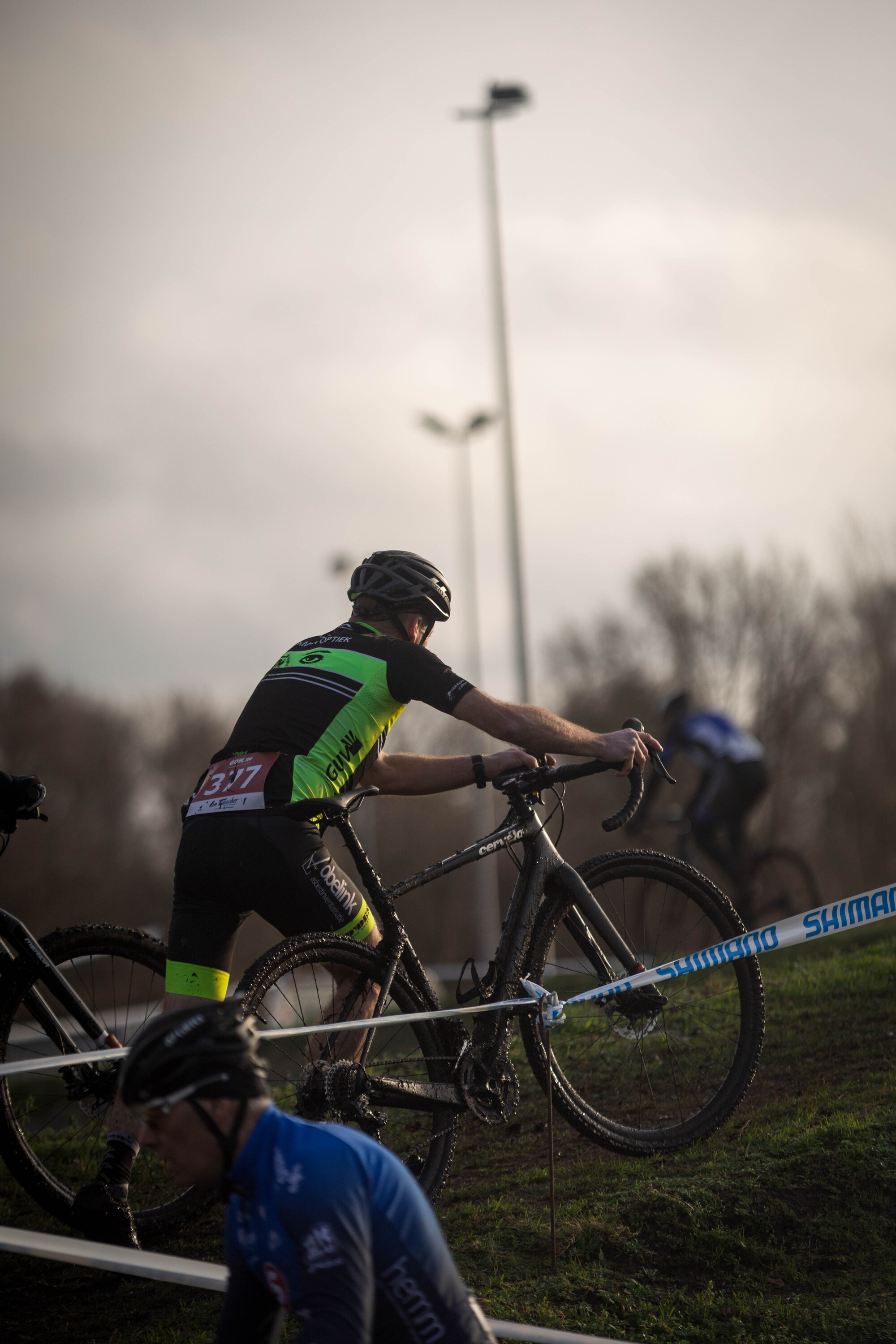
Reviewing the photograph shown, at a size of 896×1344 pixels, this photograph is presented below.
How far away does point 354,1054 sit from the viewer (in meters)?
3.75

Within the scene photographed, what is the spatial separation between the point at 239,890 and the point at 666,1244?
5.57ft

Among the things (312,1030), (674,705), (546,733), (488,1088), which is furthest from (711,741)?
(312,1030)

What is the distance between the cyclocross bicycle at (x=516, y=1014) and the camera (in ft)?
12.2

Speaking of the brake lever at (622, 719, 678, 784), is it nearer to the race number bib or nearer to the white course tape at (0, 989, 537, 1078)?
the white course tape at (0, 989, 537, 1078)

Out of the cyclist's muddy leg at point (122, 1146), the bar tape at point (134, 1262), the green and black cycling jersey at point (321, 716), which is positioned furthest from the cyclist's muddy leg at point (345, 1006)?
the bar tape at point (134, 1262)

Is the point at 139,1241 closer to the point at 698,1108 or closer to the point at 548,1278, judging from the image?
the point at 548,1278

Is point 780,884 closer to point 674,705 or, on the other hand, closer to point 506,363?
point 674,705

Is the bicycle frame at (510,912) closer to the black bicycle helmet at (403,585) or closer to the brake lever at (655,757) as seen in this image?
the brake lever at (655,757)

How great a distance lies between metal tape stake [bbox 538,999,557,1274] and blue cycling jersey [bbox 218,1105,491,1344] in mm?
1618

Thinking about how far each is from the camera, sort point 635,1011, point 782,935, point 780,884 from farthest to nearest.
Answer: point 780,884 → point 635,1011 → point 782,935

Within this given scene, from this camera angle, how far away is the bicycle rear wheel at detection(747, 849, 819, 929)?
441 inches

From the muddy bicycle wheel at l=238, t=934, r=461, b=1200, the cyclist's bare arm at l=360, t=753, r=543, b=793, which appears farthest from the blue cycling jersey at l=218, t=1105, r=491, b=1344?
the cyclist's bare arm at l=360, t=753, r=543, b=793

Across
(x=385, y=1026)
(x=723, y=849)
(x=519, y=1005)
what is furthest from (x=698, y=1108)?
(x=723, y=849)

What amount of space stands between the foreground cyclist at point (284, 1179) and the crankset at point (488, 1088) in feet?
6.91
